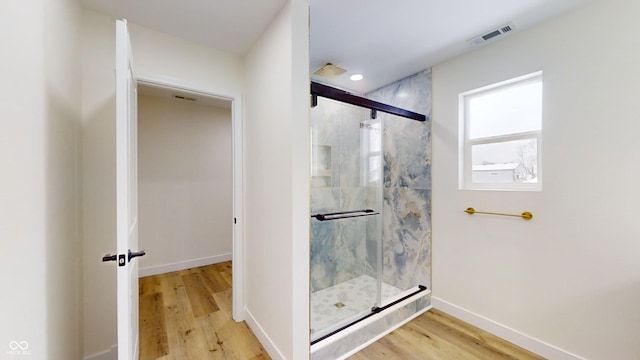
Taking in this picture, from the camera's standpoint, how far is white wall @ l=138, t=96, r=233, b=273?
3.35 metres

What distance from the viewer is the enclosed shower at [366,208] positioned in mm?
2564

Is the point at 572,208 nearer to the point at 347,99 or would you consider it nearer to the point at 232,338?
the point at 347,99

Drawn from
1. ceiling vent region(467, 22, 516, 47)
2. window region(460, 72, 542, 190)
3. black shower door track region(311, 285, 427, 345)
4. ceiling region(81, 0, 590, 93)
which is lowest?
black shower door track region(311, 285, 427, 345)

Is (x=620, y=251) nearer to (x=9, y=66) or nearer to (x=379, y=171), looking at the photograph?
(x=379, y=171)

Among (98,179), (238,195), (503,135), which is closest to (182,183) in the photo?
(238,195)

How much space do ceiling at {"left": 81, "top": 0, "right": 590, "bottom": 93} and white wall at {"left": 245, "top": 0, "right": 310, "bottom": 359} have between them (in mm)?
218

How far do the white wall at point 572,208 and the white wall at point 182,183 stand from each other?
3.36 meters

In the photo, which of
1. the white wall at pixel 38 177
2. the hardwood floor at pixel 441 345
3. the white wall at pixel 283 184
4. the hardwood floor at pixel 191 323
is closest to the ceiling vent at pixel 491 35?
the white wall at pixel 283 184

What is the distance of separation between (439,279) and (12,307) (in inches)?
113

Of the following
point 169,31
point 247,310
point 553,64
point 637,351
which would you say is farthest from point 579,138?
point 169,31

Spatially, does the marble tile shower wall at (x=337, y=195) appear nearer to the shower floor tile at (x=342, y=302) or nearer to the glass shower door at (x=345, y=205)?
the glass shower door at (x=345, y=205)

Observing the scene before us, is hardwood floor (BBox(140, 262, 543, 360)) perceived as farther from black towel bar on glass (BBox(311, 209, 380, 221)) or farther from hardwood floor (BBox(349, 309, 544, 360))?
black towel bar on glass (BBox(311, 209, 380, 221))

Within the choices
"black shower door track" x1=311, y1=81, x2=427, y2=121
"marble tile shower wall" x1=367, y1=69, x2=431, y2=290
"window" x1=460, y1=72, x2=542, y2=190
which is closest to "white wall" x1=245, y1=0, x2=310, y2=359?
"black shower door track" x1=311, y1=81, x2=427, y2=121

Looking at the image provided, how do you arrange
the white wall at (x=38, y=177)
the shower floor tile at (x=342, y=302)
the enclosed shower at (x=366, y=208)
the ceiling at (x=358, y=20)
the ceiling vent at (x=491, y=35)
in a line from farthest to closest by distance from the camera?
1. the enclosed shower at (x=366, y=208)
2. the shower floor tile at (x=342, y=302)
3. the ceiling vent at (x=491, y=35)
4. the ceiling at (x=358, y=20)
5. the white wall at (x=38, y=177)
